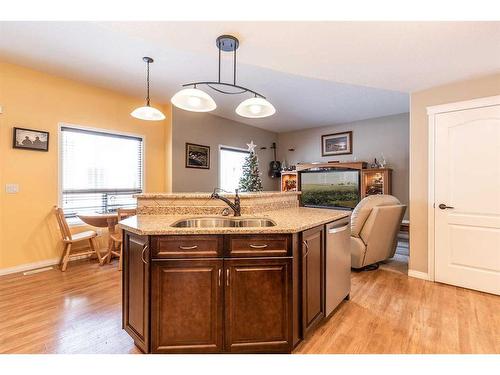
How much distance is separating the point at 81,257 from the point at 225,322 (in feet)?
11.0

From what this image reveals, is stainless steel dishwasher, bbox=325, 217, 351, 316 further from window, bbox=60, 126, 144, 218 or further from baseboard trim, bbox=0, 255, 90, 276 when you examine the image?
baseboard trim, bbox=0, 255, 90, 276

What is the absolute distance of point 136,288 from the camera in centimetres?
175

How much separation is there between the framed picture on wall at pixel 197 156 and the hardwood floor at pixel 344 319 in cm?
268

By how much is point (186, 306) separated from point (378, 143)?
566 cm

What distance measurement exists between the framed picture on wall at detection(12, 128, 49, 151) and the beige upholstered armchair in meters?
4.40

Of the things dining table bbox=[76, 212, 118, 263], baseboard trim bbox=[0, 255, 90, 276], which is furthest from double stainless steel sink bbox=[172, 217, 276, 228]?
baseboard trim bbox=[0, 255, 90, 276]

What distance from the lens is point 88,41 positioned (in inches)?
109

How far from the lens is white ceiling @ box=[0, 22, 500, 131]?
198 cm

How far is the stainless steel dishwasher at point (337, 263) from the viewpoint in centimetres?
215
